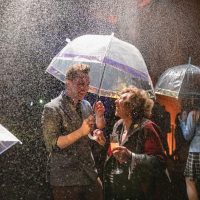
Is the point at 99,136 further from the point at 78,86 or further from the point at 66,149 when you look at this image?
the point at 78,86

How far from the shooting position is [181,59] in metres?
9.37

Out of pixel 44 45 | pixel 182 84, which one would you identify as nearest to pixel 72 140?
pixel 182 84

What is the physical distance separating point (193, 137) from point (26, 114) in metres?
3.59

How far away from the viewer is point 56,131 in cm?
413

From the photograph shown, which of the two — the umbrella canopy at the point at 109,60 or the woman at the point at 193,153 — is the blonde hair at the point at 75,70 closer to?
the umbrella canopy at the point at 109,60

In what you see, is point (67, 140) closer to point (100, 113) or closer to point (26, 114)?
point (100, 113)

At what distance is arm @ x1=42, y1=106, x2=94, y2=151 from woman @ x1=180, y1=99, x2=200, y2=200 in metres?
2.26

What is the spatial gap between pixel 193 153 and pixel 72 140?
2426 millimetres

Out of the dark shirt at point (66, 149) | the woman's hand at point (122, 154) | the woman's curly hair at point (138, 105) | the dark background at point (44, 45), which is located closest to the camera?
the woman's hand at point (122, 154)

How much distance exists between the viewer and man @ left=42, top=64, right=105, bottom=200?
162 inches

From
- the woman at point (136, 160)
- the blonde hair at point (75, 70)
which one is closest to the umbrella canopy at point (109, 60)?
the blonde hair at point (75, 70)

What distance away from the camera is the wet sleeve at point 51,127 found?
161 inches

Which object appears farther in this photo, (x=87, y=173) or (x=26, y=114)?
(x=26, y=114)

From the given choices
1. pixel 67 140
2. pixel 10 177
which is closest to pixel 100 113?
pixel 67 140
